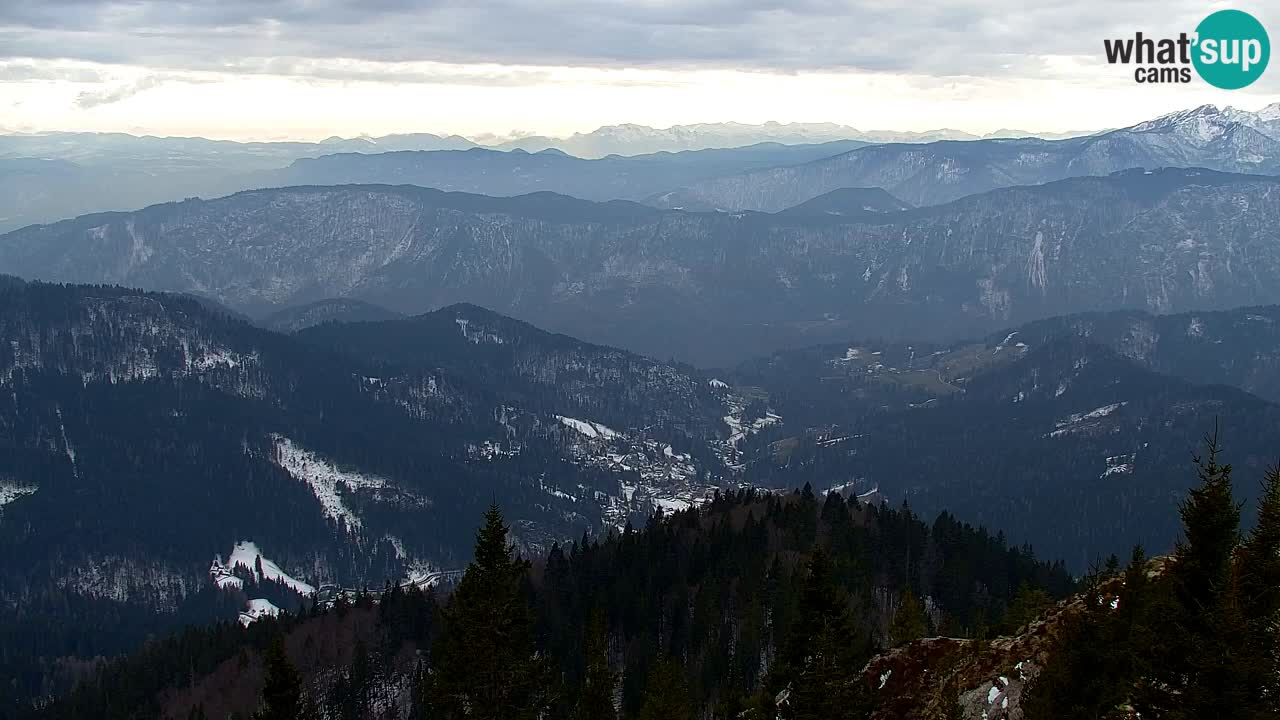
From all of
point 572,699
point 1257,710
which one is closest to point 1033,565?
point 572,699

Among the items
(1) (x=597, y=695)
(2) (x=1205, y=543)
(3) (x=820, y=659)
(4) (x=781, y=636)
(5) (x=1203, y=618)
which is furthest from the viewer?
(4) (x=781, y=636)

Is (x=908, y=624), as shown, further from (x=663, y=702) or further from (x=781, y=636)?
(x=781, y=636)

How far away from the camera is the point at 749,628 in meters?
119

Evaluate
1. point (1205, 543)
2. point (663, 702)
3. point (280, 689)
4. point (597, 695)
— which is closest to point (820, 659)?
point (1205, 543)

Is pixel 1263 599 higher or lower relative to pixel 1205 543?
lower

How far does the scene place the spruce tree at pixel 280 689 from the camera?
147 feet

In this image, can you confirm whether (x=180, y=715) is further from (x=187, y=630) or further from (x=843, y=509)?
(x=843, y=509)

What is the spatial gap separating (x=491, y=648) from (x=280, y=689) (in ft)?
31.9

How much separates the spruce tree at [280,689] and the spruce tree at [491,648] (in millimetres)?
6038

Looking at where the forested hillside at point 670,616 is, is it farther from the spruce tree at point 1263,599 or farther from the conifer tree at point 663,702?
the spruce tree at point 1263,599

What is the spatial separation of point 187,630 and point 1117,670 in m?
181

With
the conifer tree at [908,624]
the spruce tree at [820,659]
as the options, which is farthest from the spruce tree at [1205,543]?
the conifer tree at [908,624]

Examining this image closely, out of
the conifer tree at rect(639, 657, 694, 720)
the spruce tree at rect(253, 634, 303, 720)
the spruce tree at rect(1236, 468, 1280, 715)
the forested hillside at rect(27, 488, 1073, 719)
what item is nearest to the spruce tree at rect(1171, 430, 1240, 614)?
the spruce tree at rect(1236, 468, 1280, 715)

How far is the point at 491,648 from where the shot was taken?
44344mm
